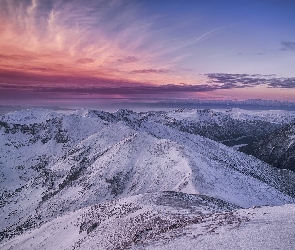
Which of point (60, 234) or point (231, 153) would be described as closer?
point (60, 234)

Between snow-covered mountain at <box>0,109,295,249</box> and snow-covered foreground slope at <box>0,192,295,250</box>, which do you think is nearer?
snow-covered foreground slope at <box>0,192,295,250</box>

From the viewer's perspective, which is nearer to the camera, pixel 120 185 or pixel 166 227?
pixel 166 227

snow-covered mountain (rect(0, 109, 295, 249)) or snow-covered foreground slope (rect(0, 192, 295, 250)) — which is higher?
snow-covered foreground slope (rect(0, 192, 295, 250))

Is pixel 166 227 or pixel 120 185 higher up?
pixel 166 227

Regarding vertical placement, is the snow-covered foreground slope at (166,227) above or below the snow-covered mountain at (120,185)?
above

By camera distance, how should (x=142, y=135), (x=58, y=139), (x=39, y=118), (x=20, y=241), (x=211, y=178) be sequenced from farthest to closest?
(x=39, y=118), (x=58, y=139), (x=142, y=135), (x=211, y=178), (x=20, y=241)

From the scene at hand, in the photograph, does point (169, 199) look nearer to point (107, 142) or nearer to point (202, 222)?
point (202, 222)

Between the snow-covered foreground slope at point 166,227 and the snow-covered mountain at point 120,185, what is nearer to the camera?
the snow-covered foreground slope at point 166,227

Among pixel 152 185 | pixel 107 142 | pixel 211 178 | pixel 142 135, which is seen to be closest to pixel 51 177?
pixel 107 142
